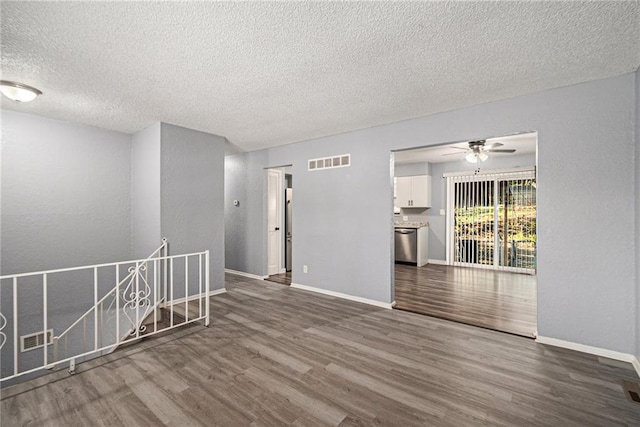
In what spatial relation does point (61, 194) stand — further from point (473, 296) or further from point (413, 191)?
point (413, 191)

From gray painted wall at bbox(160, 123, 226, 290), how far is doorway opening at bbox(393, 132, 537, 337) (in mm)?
3172

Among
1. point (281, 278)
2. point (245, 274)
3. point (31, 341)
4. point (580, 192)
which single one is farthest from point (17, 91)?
point (580, 192)

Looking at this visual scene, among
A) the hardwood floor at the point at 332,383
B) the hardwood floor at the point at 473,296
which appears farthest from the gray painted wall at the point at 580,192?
the hardwood floor at the point at 473,296

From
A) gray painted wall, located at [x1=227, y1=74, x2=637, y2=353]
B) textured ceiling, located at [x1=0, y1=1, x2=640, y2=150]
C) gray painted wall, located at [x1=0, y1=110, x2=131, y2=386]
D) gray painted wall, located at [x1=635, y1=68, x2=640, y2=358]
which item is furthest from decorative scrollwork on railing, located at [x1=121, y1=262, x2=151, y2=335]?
gray painted wall, located at [x1=635, y1=68, x2=640, y2=358]

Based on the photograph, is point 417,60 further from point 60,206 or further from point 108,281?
point 108,281

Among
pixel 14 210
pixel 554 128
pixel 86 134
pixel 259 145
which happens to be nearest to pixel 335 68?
pixel 554 128

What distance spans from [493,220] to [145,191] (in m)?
7.34

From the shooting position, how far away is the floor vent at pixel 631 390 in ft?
6.85

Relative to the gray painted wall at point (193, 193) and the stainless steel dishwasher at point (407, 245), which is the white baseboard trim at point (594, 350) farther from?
the gray painted wall at point (193, 193)

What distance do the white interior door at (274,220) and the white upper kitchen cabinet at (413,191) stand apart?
3.43 meters

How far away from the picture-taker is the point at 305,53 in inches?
90.0

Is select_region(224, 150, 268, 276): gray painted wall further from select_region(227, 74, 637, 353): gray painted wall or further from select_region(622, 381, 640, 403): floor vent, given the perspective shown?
select_region(622, 381, 640, 403): floor vent

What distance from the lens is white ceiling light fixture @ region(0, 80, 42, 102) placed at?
2.74 meters

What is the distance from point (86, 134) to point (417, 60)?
4818 mm
